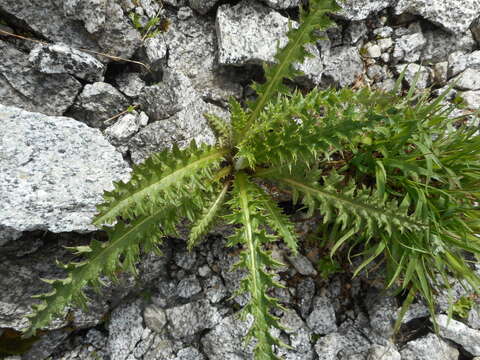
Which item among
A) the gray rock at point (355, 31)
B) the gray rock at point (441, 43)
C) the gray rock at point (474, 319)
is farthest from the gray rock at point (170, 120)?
the gray rock at point (474, 319)

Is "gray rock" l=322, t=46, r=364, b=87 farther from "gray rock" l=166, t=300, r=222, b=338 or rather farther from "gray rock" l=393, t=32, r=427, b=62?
"gray rock" l=166, t=300, r=222, b=338

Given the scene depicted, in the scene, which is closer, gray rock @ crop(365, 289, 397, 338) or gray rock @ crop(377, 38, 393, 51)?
gray rock @ crop(365, 289, 397, 338)

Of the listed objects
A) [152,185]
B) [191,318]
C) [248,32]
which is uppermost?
[248,32]

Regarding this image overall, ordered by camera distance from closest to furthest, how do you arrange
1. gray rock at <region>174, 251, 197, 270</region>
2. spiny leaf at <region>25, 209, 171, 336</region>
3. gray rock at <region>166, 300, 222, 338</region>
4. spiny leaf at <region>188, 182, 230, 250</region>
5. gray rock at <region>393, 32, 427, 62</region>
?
spiny leaf at <region>25, 209, 171, 336</region>, spiny leaf at <region>188, 182, 230, 250</region>, gray rock at <region>166, 300, 222, 338</region>, gray rock at <region>174, 251, 197, 270</region>, gray rock at <region>393, 32, 427, 62</region>

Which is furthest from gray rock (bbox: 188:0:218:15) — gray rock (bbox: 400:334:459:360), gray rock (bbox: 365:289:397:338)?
gray rock (bbox: 400:334:459:360)

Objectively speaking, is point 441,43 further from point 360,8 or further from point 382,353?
point 382,353

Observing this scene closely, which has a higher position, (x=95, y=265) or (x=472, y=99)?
(x=472, y=99)

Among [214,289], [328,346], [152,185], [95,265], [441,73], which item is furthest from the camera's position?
[441,73]

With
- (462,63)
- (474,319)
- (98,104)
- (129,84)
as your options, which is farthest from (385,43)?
(98,104)
